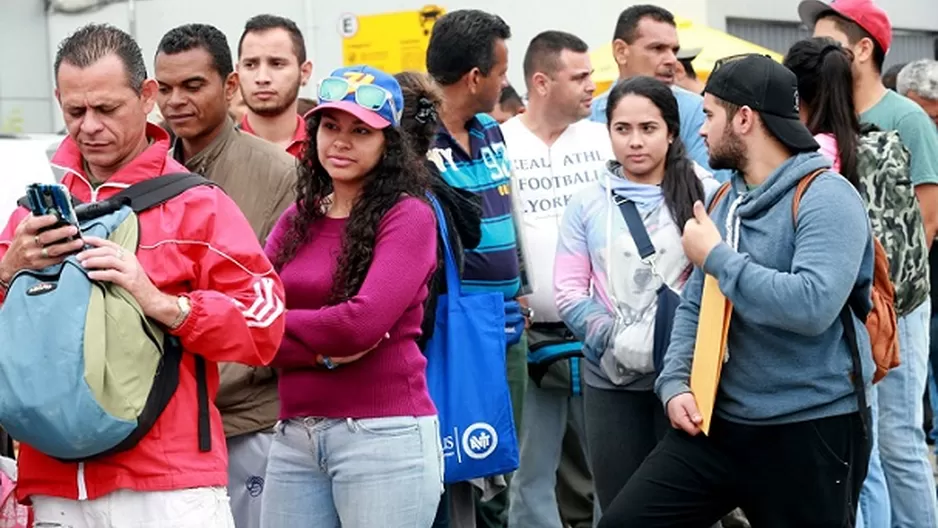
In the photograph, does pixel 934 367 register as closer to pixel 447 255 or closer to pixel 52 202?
pixel 447 255

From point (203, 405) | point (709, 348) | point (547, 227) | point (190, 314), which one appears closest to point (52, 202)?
point (190, 314)

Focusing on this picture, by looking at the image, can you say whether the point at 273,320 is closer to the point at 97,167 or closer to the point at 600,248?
the point at 97,167

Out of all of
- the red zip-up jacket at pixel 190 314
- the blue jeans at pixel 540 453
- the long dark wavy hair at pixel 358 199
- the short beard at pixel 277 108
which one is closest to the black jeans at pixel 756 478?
the long dark wavy hair at pixel 358 199

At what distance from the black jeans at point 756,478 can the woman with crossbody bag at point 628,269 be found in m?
0.82

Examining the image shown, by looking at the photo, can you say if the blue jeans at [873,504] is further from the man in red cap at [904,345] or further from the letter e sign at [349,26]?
the letter e sign at [349,26]

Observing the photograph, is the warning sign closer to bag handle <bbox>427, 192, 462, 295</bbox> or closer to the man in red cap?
the man in red cap

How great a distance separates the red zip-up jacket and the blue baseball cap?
0.90 m

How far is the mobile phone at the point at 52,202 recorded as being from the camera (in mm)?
3805

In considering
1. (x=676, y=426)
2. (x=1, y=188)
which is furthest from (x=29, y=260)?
(x=1, y=188)

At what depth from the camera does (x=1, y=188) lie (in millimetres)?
7402

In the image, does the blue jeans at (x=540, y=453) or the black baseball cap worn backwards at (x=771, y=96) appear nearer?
the black baseball cap worn backwards at (x=771, y=96)

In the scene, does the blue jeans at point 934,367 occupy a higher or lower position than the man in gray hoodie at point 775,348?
lower

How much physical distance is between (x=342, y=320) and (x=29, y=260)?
1.10 meters

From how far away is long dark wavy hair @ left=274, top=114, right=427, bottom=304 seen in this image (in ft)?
16.1
